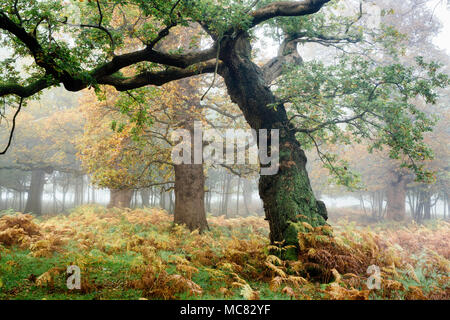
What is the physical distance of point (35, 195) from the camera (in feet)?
80.0

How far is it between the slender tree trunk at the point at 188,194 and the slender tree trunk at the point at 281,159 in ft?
16.1

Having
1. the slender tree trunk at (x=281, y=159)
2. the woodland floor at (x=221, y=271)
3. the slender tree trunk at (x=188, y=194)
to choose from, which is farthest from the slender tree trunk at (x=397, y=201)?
the slender tree trunk at (x=281, y=159)

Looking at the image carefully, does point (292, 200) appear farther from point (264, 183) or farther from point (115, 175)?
point (115, 175)

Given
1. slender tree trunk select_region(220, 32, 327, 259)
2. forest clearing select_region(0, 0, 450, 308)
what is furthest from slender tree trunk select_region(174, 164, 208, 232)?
slender tree trunk select_region(220, 32, 327, 259)

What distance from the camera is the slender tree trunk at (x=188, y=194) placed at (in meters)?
11.9

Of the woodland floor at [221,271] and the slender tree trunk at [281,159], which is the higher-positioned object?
the slender tree trunk at [281,159]

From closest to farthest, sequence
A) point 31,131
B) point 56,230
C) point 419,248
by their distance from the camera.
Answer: point 56,230 → point 419,248 → point 31,131

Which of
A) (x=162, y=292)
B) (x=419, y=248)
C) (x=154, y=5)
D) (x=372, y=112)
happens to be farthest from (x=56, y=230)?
(x=419, y=248)

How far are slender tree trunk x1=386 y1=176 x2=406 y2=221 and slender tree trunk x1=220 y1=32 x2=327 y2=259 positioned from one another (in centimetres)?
1971

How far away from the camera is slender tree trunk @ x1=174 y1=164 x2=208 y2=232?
1190cm

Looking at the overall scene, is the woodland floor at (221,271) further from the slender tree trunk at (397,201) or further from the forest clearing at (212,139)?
the slender tree trunk at (397,201)

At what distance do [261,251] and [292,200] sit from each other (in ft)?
5.13

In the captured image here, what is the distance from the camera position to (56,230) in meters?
9.95

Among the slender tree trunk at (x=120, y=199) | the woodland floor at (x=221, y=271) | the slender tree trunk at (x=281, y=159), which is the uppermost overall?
the slender tree trunk at (x=281, y=159)
